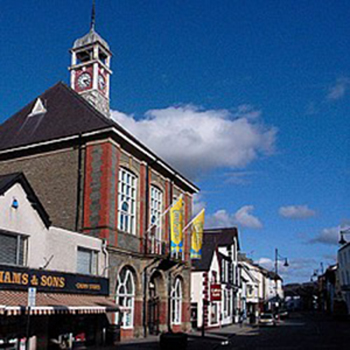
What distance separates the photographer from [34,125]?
2922 centimetres

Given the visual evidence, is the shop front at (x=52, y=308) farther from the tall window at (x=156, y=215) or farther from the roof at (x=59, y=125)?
the roof at (x=59, y=125)

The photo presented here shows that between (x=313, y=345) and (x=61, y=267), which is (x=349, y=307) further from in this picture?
(x=61, y=267)

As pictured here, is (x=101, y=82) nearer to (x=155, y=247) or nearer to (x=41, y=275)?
(x=155, y=247)

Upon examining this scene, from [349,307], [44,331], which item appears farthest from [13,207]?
[349,307]

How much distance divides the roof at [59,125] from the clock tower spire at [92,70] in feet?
7.56

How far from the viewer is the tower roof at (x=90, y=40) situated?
33.8 meters

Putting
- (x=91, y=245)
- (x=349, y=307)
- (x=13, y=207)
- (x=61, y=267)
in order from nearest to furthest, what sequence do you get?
(x=13, y=207) → (x=61, y=267) → (x=91, y=245) → (x=349, y=307)

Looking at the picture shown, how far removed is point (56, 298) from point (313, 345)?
44.9 feet

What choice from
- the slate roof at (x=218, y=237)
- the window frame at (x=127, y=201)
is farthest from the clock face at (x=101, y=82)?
the slate roof at (x=218, y=237)

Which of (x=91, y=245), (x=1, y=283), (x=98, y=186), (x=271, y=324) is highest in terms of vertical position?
(x=98, y=186)

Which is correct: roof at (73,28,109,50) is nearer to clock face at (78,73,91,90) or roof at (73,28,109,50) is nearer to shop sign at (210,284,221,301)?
clock face at (78,73,91,90)

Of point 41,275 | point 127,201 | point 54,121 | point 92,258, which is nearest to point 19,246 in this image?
point 41,275

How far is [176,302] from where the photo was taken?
32938 millimetres

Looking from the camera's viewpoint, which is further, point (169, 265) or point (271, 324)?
point (271, 324)
